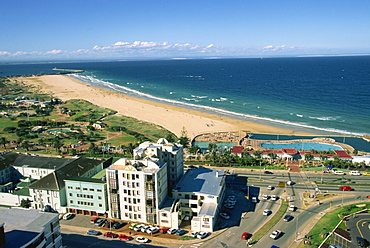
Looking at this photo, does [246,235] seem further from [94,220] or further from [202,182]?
[94,220]

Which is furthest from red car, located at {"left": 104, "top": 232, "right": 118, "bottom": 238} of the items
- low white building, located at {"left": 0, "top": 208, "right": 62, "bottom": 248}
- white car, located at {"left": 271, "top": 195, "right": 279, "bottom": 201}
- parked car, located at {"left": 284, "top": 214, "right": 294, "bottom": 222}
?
white car, located at {"left": 271, "top": 195, "right": 279, "bottom": 201}

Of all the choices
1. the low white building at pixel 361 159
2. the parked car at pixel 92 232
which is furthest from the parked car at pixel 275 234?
the low white building at pixel 361 159

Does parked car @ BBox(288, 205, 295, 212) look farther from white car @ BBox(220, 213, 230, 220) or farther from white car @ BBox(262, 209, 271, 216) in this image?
white car @ BBox(220, 213, 230, 220)

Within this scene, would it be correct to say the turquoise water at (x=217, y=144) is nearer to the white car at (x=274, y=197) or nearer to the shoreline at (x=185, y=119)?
the shoreline at (x=185, y=119)

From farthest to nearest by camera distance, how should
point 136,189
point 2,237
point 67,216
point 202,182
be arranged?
point 202,182 < point 67,216 < point 136,189 < point 2,237

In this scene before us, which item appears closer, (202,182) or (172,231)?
(172,231)

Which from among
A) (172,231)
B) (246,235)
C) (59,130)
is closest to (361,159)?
(246,235)

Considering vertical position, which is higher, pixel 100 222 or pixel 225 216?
pixel 100 222

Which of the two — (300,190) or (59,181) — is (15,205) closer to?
(59,181)
